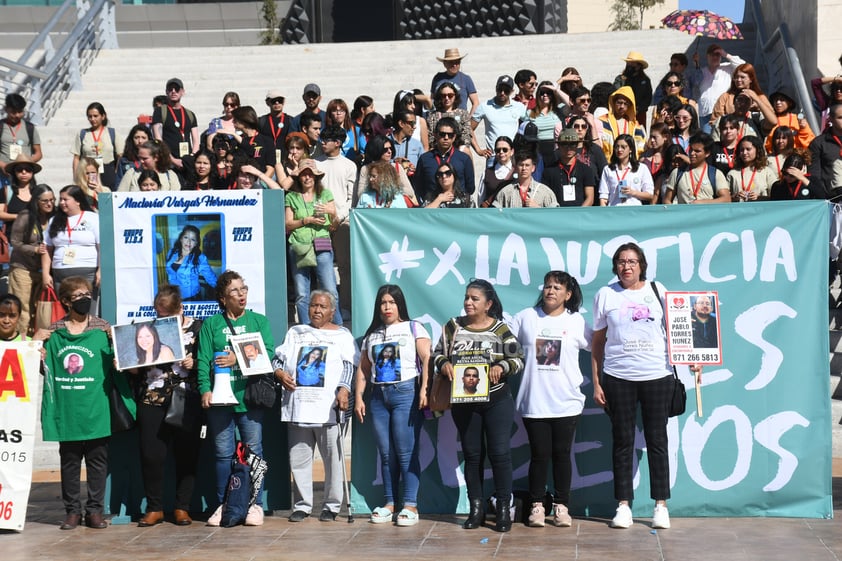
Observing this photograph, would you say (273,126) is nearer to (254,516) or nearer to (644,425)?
(254,516)

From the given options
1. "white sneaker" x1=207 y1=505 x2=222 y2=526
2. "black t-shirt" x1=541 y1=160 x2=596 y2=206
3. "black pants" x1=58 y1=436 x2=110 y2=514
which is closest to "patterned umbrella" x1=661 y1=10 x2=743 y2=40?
"black t-shirt" x1=541 y1=160 x2=596 y2=206

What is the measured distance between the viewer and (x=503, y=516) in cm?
883

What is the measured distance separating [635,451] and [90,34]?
15225 mm

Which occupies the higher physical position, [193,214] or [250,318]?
[193,214]

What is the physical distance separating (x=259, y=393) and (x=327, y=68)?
12206 mm

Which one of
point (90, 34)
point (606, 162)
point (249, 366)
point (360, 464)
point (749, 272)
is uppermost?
point (90, 34)

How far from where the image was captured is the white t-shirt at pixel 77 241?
1184cm

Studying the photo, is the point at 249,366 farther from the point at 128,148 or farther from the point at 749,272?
the point at 128,148

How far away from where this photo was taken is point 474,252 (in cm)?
957

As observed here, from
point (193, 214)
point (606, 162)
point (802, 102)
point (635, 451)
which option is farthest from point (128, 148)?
point (802, 102)

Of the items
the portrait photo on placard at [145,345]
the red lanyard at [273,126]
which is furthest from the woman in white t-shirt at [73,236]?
the red lanyard at [273,126]

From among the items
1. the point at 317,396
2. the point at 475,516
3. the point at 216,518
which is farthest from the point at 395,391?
the point at 216,518

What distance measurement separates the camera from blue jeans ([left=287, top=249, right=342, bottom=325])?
36.9 ft

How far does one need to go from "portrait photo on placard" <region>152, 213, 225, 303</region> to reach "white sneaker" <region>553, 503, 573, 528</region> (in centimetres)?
297
